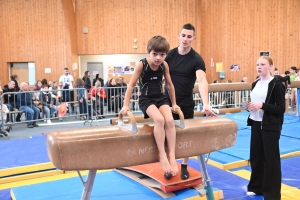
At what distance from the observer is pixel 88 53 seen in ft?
52.3

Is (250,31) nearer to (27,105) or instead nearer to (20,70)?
(27,105)

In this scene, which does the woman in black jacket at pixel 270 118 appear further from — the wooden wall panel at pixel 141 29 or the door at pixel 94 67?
the door at pixel 94 67

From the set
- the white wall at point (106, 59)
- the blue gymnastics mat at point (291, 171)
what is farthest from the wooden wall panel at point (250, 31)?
the blue gymnastics mat at point (291, 171)

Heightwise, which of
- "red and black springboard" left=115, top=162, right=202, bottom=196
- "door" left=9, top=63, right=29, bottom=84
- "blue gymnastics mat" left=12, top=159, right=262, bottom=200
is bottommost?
"blue gymnastics mat" left=12, top=159, right=262, bottom=200

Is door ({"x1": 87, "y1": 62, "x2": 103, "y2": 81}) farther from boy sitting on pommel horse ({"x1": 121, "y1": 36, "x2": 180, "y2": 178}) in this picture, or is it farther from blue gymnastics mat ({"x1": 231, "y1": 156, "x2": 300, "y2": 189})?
boy sitting on pommel horse ({"x1": 121, "y1": 36, "x2": 180, "y2": 178})

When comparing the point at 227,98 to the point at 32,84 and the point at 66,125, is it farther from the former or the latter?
the point at 32,84

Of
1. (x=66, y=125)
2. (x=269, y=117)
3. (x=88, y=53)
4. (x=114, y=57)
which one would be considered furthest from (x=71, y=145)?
(x=114, y=57)

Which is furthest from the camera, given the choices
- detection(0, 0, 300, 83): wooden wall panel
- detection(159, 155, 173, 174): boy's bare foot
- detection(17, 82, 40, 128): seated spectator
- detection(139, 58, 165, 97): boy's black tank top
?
detection(0, 0, 300, 83): wooden wall panel

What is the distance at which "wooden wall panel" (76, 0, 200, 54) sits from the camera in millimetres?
15688

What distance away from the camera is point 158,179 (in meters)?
3.88

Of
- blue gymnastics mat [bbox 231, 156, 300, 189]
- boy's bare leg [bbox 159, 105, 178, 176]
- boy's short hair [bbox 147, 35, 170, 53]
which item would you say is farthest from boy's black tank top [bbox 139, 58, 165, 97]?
blue gymnastics mat [bbox 231, 156, 300, 189]

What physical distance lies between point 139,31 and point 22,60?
244 inches

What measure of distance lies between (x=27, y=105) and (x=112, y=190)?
657cm

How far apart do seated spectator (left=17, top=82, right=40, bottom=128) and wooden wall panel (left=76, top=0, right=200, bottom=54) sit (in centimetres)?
690
